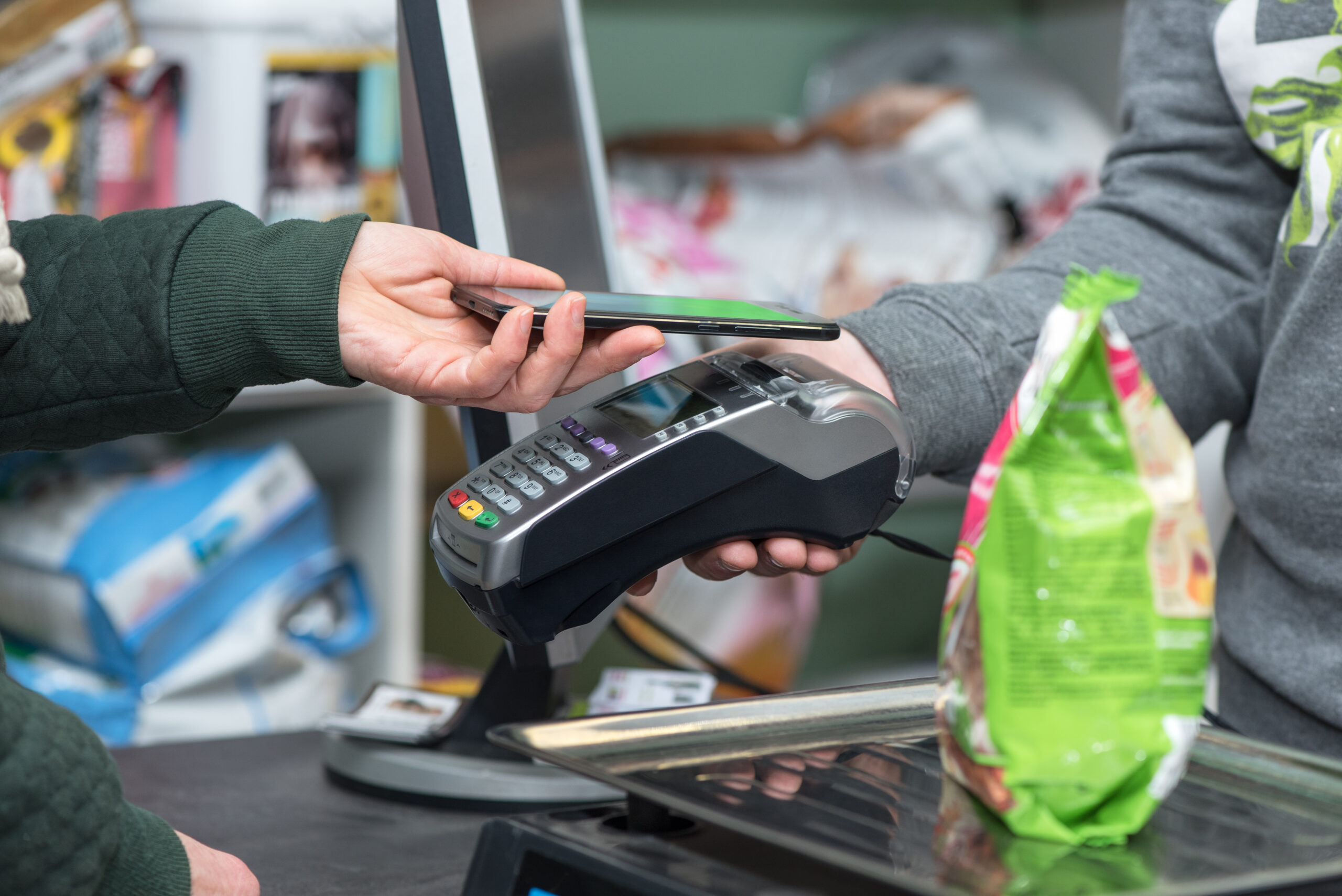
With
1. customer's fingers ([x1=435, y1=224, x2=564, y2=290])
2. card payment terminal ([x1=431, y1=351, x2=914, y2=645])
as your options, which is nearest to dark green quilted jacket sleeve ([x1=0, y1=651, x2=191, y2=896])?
card payment terminal ([x1=431, y1=351, x2=914, y2=645])

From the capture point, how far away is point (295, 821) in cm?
55

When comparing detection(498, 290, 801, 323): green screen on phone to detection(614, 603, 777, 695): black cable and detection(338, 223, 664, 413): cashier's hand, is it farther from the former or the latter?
detection(614, 603, 777, 695): black cable

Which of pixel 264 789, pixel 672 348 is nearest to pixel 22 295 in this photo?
pixel 264 789

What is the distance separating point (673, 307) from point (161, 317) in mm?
185

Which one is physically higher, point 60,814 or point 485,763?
Result: point 60,814

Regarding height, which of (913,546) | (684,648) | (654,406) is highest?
(654,406)

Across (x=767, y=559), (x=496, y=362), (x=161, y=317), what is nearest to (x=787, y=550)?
(x=767, y=559)

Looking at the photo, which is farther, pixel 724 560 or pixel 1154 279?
pixel 1154 279

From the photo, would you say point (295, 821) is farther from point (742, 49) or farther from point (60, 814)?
point (742, 49)

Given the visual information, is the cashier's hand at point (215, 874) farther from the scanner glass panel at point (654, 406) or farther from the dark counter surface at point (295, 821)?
the scanner glass panel at point (654, 406)

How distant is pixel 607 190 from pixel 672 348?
1.31 ft

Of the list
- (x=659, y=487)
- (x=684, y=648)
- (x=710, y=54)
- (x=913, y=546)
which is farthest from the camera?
(x=710, y=54)

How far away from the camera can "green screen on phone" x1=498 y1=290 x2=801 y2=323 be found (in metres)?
0.42

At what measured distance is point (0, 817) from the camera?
290 mm
